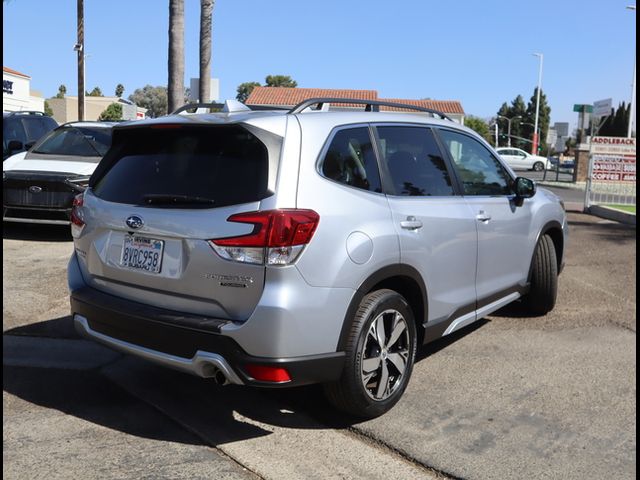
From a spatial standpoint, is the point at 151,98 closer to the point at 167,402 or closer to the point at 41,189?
the point at 41,189

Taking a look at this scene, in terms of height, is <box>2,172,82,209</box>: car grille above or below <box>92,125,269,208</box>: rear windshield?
below

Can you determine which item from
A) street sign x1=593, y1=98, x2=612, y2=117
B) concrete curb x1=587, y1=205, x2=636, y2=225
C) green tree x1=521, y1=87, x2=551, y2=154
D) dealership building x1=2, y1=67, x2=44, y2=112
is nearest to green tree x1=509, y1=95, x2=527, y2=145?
green tree x1=521, y1=87, x2=551, y2=154

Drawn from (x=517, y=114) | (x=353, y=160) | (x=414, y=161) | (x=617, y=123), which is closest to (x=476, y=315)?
(x=414, y=161)

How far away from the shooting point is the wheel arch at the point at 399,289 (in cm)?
345

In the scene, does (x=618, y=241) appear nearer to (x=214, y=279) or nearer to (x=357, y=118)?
(x=357, y=118)

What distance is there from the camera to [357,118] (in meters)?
3.96

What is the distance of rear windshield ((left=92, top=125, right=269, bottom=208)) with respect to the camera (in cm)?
337

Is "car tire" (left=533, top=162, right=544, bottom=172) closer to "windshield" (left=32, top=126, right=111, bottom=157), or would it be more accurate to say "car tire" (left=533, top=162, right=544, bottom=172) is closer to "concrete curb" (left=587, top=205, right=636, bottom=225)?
"concrete curb" (left=587, top=205, right=636, bottom=225)

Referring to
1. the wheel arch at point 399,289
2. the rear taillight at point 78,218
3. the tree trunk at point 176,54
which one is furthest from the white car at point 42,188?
the wheel arch at point 399,289

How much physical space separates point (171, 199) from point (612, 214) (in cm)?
1178

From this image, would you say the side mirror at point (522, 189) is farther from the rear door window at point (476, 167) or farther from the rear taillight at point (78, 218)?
the rear taillight at point (78, 218)

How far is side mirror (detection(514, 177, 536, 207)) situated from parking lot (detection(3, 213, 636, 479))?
116 centimetres

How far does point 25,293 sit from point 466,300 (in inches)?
172

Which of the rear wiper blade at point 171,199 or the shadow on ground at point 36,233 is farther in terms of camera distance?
the shadow on ground at point 36,233
